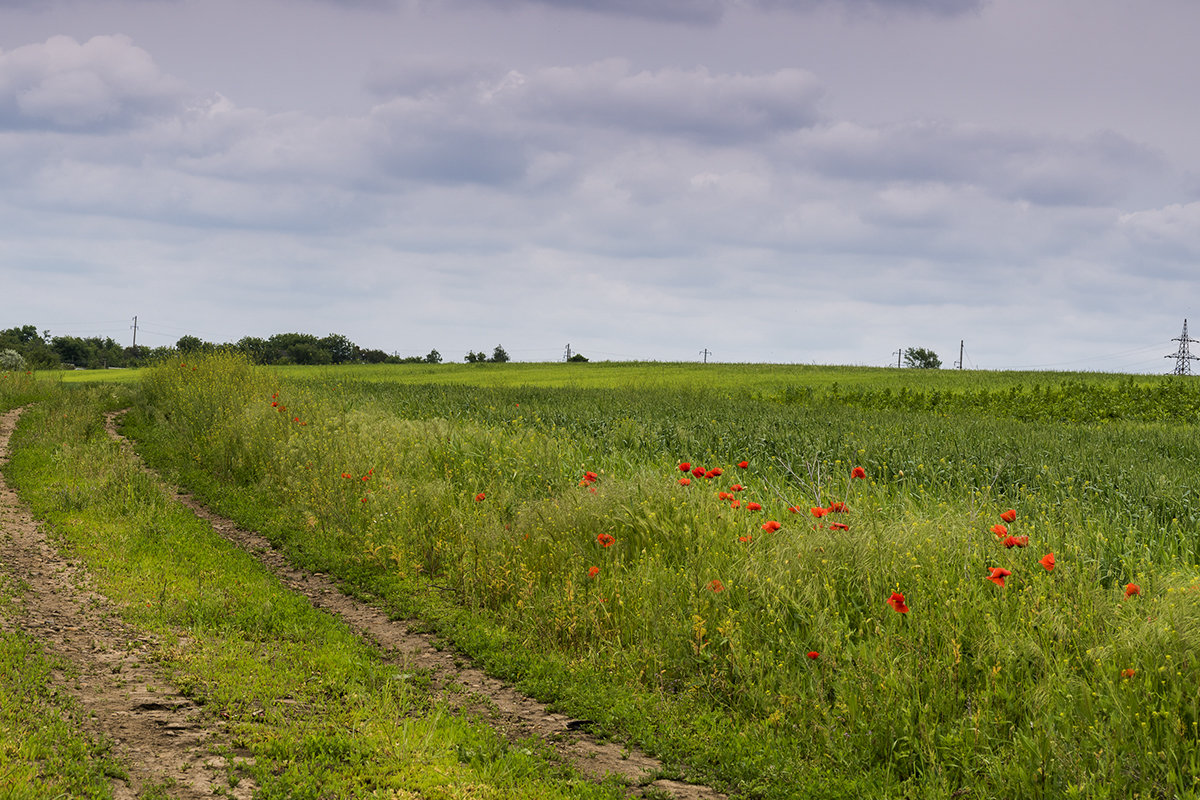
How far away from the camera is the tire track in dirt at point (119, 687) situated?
402cm

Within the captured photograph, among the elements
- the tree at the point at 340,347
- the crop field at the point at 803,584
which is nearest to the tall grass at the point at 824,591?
the crop field at the point at 803,584

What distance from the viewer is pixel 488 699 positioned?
16.9ft

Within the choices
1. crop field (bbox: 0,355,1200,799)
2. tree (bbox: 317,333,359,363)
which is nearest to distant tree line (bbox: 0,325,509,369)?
tree (bbox: 317,333,359,363)

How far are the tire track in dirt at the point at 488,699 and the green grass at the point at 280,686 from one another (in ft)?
0.62

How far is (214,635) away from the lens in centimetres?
604

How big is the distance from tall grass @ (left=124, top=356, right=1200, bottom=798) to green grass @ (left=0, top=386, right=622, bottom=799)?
0.82 meters

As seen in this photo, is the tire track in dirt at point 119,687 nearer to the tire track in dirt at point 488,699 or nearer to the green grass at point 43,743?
A: the green grass at point 43,743

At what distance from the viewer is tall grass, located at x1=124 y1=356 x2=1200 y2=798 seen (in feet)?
13.3

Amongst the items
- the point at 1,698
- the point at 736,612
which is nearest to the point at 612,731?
the point at 736,612

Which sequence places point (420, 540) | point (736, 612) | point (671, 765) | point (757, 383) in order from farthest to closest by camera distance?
point (757, 383) → point (420, 540) → point (736, 612) → point (671, 765)

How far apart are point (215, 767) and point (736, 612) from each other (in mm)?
3259

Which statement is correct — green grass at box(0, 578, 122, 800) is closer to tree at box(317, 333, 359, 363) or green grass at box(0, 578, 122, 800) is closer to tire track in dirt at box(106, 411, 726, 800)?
tire track in dirt at box(106, 411, 726, 800)

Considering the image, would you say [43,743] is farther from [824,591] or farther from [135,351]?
[135,351]

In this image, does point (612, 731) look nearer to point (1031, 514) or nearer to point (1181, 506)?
point (1031, 514)
